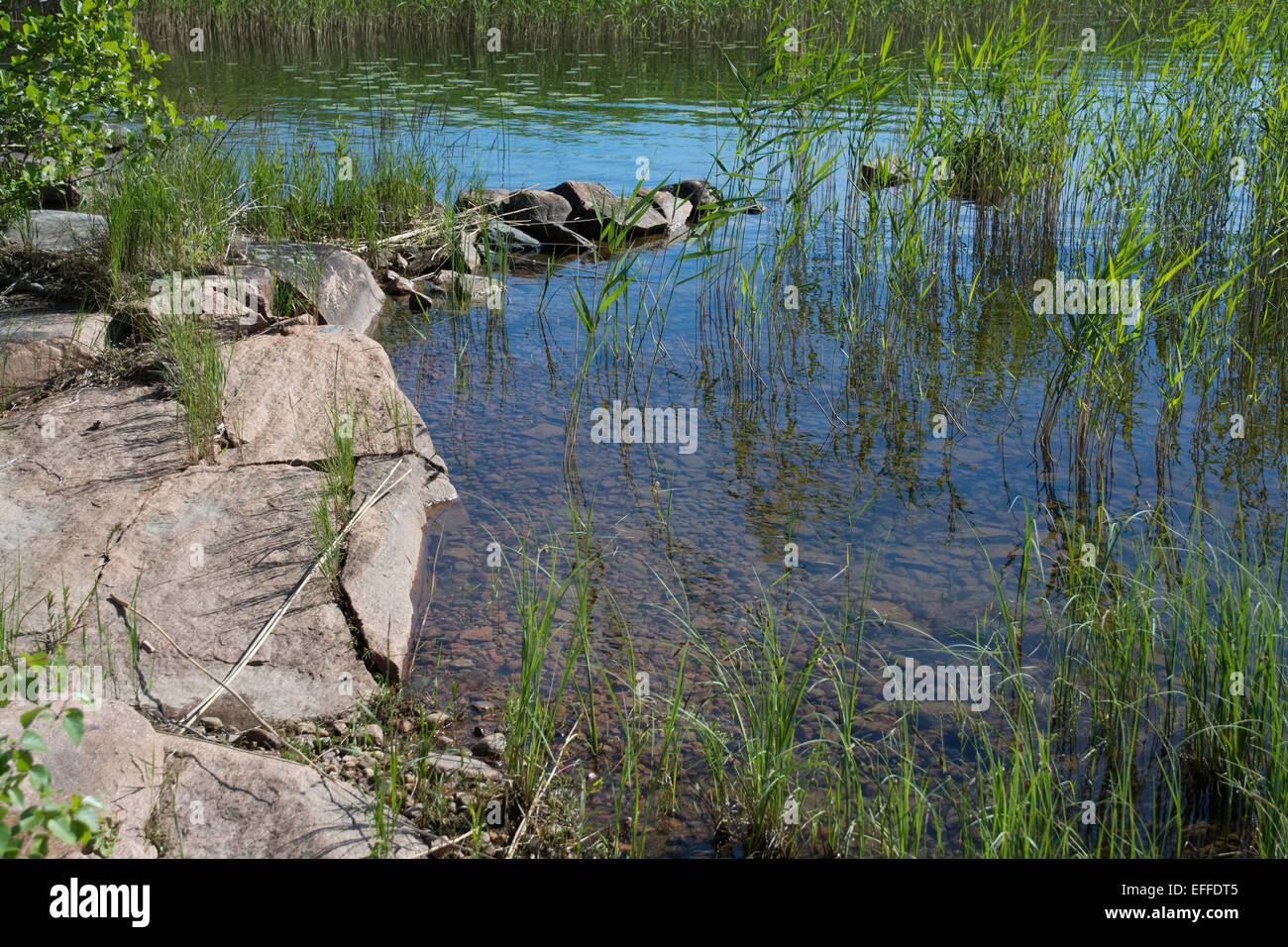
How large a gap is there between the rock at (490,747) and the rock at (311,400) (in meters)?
1.60

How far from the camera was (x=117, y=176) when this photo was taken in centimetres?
620

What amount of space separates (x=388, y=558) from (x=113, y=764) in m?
1.41

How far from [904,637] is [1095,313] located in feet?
5.26

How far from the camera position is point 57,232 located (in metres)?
5.68

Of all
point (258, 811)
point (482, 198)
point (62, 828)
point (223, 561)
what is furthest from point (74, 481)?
point (482, 198)

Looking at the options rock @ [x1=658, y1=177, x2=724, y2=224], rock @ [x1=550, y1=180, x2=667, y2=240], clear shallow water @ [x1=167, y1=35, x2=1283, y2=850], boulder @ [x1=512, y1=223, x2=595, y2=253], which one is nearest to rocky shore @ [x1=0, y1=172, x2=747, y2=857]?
clear shallow water @ [x1=167, y1=35, x2=1283, y2=850]

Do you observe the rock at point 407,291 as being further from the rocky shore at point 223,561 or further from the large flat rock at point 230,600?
the large flat rock at point 230,600

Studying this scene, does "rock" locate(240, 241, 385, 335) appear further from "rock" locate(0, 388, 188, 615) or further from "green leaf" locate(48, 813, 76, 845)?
"green leaf" locate(48, 813, 76, 845)

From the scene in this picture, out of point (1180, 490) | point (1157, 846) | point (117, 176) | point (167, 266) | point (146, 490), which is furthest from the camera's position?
point (117, 176)

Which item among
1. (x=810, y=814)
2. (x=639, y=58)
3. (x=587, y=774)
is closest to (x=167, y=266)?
(x=587, y=774)

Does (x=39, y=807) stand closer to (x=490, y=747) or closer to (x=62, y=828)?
(x=62, y=828)

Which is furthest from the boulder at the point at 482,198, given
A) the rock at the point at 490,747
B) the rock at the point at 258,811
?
the rock at the point at 258,811
